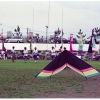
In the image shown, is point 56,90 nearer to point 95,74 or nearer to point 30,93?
point 30,93

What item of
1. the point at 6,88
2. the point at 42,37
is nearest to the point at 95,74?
the point at 6,88

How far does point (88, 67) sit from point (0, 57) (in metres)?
27.8

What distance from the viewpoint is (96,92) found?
11125 mm

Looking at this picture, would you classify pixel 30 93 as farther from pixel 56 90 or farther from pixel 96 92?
pixel 96 92

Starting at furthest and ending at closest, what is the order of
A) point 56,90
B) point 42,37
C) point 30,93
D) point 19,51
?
point 42,37 < point 19,51 < point 56,90 < point 30,93

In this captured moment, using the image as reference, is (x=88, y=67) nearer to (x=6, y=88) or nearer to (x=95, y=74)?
(x=95, y=74)

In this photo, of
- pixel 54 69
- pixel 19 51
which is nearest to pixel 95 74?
pixel 54 69

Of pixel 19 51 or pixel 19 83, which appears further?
pixel 19 51

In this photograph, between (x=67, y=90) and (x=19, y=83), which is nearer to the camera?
(x=67, y=90)

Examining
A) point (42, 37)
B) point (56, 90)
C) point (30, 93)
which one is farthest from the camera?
point (42, 37)

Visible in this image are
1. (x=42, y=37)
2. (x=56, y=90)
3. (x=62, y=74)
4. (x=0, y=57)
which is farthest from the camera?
(x=42, y=37)

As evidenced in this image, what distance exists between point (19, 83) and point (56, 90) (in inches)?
96.4

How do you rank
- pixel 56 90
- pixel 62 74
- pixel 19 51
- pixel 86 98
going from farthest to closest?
pixel 19 51, pixel 62 74, pixel 56 90, pixel 86 98

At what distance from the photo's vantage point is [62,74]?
17125 mm
